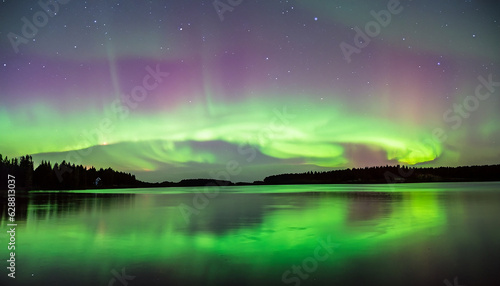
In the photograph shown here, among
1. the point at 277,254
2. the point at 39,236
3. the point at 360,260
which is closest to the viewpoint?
the point at 360,260

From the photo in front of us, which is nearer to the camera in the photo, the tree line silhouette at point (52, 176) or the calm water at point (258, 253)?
the calm water at point (258, 253)

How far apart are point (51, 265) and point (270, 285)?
6.45 metres

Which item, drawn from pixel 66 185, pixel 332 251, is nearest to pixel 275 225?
pixel 332 251

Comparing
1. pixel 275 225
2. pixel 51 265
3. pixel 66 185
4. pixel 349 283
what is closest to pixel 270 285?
pixel 349 283

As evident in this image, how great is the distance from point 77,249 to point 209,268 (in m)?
5.78

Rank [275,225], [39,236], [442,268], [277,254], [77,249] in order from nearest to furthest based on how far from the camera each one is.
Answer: [442,268] → [277,254] → [77,249] → [39,236] → [275,225]

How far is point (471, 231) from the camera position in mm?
17797

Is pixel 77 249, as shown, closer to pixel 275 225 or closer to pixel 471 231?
pixel 275 225

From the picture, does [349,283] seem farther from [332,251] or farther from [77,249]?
[77,249]

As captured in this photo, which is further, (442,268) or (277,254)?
(277,254)

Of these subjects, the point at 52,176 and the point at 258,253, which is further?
the point at 52,176

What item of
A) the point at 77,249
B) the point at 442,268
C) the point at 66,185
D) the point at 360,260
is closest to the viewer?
the point at 442,268

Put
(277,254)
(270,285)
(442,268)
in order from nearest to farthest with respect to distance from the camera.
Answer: (270,285) < (442,268) < (277,254)

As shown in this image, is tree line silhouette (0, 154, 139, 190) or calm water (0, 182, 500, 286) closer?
calm water (0, 182, 500, 286)
